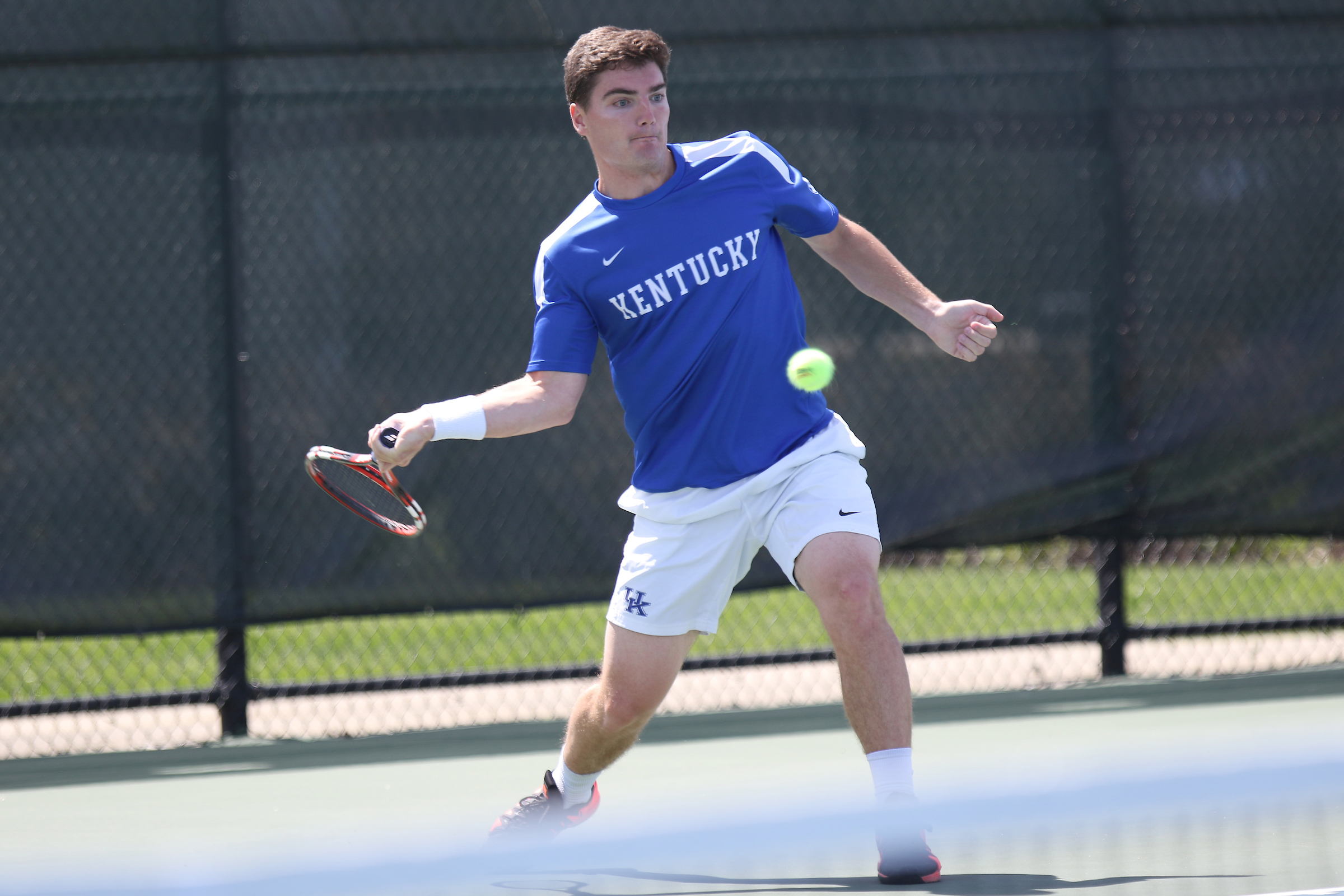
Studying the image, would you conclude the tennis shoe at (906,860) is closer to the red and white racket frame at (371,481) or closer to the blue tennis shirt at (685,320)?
the blue tennis shirt at (685,320)

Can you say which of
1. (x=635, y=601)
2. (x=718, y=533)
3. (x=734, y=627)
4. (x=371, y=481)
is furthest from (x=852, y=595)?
(x=734, y=627)

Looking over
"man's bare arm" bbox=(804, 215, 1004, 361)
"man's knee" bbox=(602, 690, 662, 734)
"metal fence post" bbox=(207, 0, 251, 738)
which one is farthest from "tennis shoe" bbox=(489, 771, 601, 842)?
"metal fence post" bbox=(207, 0, 251, 738)

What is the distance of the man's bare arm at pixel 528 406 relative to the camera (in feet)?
9.51

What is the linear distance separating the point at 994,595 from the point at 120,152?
185 inches

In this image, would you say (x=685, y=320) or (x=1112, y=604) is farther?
(x=1112, y=604)

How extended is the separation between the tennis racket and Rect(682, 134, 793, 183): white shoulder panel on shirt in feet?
2.96

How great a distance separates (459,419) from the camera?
2.88m

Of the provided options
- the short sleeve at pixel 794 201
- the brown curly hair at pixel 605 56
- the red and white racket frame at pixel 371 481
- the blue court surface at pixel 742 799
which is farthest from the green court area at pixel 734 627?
the brown curly hair at pixel 605 56

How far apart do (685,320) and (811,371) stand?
0.28m

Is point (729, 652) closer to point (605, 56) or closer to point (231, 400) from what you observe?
point (231, 400)

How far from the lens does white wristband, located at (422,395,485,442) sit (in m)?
2.84

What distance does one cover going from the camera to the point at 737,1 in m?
4.71

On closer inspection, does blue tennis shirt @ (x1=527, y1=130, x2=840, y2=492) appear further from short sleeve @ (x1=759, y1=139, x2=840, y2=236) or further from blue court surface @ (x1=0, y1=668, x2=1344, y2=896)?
blue court surface @ (x1=0, y1=668, x2=1344, y2=896)

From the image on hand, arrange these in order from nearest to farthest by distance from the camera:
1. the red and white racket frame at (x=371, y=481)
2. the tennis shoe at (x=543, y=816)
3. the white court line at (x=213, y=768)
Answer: the red and white racket frame at (x=371, y=481)
the tennis shoe at (x=543, y=816)
the white court line at (x=213, y=768)
